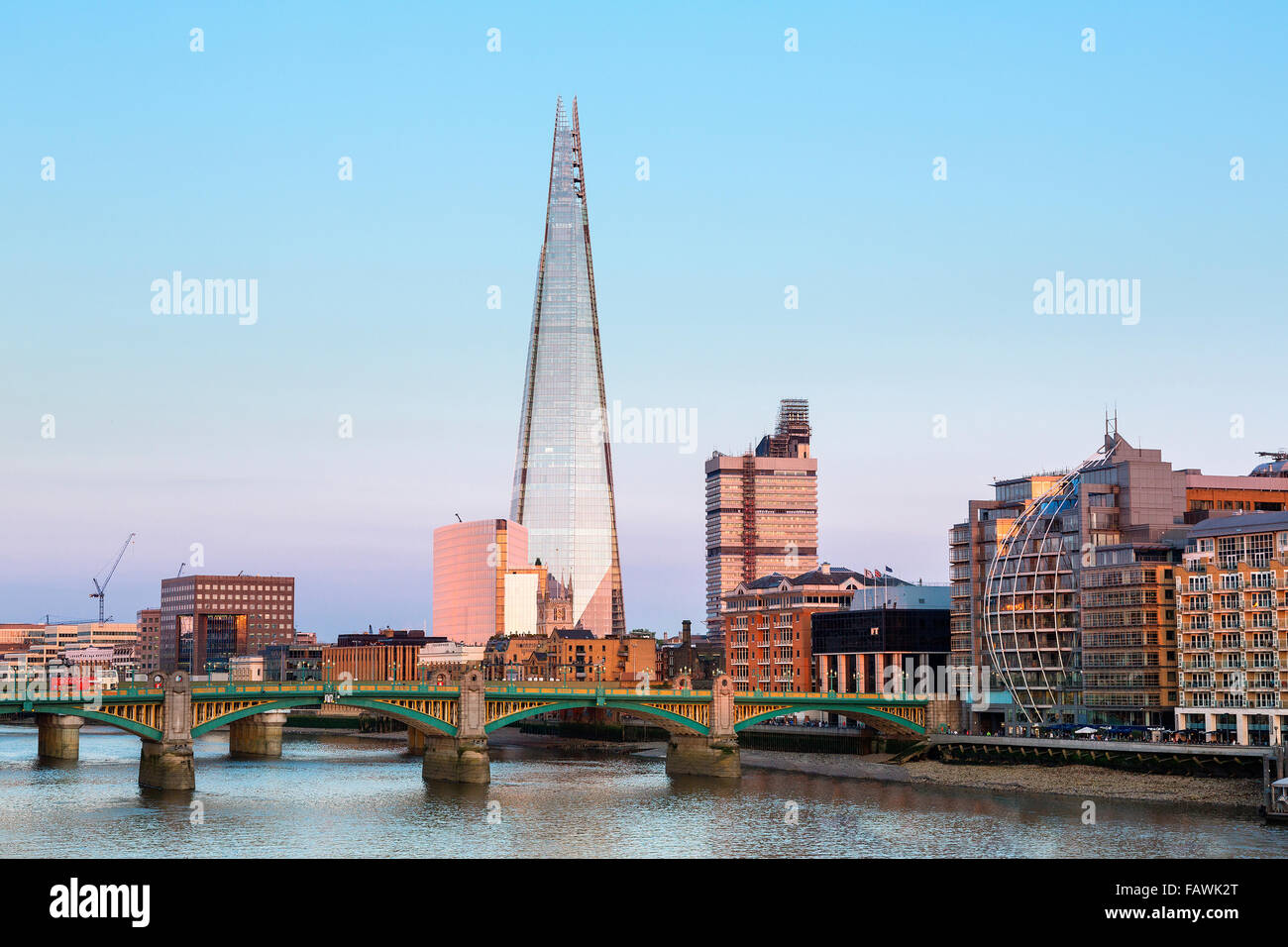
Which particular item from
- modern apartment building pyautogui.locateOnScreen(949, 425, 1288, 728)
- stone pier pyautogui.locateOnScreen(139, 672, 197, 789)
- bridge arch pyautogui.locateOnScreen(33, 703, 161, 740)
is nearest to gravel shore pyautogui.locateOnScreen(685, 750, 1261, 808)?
modern apartment building pyautogui.locateOnScreen(949, 425, 1288, 728)

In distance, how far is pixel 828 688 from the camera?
622 feet

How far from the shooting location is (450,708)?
127m

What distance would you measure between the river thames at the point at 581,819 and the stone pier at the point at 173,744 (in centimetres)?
204

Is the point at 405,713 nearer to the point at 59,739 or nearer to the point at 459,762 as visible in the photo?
the point at 459,762

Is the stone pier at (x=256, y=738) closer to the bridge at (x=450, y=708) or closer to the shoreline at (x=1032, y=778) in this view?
the bridge at (x=450, y=708)

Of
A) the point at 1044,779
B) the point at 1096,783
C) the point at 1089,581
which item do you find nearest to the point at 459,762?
the point at 1044,779

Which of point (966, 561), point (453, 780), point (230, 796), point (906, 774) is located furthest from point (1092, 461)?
point (230, 796)

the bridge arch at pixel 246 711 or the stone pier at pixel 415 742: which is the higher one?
the bridge arch at pixel 246 711

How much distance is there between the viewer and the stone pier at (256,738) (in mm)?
163625

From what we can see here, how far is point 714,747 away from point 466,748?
22.5 meters

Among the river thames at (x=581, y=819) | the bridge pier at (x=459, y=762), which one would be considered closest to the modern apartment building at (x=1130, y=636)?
the river thames at (x=581, y=819)
